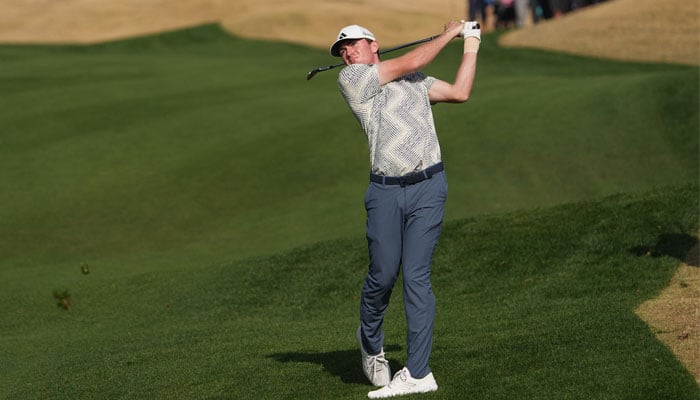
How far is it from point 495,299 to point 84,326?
13.4 ft

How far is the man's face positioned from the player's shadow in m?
2.19

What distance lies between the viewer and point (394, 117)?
24.4 ft

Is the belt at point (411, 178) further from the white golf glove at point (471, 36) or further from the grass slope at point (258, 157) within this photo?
the grass slope at point (258, 157)

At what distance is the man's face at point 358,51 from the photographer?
299 inches

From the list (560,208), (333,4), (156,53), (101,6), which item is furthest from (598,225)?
(101,6)

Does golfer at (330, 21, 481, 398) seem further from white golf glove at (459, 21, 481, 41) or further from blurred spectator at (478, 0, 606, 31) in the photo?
blurred spectator at (478, 0, 606, 31)

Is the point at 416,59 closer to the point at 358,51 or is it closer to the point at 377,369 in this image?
the point at 358,51

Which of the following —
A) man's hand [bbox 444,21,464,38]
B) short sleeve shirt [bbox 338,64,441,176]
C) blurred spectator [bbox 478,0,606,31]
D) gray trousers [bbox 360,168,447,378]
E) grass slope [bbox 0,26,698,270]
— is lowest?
blurred spectator [bbox 478,0,606,31]

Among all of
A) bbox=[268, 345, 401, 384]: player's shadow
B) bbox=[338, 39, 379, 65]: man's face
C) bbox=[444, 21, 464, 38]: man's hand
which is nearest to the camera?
bbox=[444, 21, 464, 38]: man's hand

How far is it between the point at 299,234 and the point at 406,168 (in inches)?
304

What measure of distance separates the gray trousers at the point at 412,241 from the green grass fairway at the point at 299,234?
38 centimetres

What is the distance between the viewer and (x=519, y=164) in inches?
689

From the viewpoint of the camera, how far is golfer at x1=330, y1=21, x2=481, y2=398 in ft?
24.4

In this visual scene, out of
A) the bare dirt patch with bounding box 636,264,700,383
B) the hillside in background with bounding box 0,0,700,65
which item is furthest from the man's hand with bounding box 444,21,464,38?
the hillside in background with bounding box 0,0,700,65
